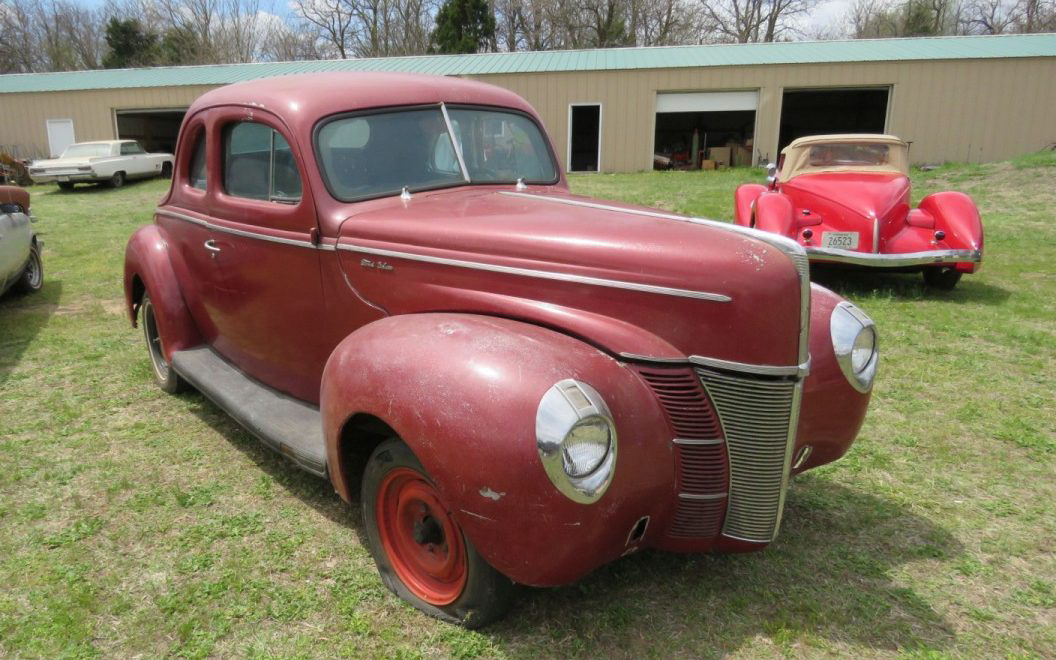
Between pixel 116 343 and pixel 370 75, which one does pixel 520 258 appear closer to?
pixel 370 75

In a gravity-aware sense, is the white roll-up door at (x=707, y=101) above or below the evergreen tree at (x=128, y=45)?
below

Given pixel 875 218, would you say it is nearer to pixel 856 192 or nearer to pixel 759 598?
pixel 856 192

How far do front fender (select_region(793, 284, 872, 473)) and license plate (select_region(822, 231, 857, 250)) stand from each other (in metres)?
4.74

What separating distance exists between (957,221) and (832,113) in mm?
22432

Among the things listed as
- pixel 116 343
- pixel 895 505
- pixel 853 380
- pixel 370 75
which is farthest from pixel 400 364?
pixel 116 343

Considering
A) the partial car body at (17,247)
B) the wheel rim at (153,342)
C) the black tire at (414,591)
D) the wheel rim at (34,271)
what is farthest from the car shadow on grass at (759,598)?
the wheel rim at (34,271)

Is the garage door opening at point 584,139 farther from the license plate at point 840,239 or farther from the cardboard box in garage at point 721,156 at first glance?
the license plate at point 840,239

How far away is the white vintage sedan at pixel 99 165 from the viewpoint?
712 inches

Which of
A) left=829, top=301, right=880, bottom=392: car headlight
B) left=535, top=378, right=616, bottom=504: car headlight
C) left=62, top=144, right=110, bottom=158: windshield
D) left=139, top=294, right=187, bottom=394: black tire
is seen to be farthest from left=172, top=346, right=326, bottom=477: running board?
left=62, top=144, right=110, bottom=158: windshield

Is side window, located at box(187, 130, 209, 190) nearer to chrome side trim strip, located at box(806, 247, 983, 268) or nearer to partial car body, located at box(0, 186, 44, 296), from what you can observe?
partial car body, located at box(0, 186, 44, 296)

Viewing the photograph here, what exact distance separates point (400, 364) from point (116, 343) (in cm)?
454

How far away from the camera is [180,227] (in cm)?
413

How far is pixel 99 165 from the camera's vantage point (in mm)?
18266

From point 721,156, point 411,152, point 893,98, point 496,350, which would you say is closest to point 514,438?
point 496,350
